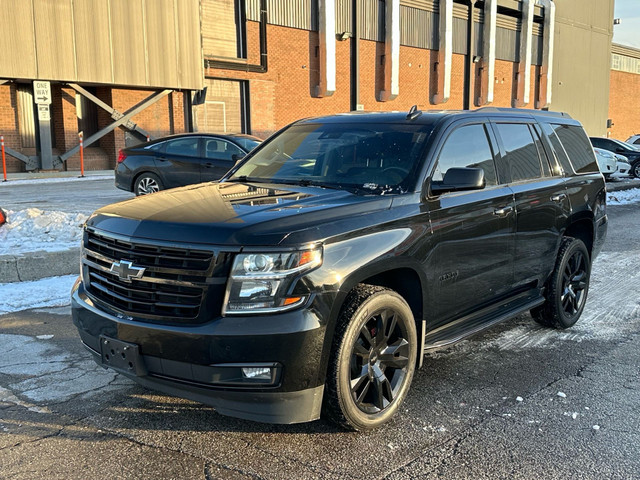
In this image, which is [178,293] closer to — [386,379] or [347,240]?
[347,240]

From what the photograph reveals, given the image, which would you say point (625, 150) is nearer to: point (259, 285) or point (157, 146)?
point (157, 146)

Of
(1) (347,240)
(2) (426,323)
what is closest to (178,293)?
(1) (347,240)

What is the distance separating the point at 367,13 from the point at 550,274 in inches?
1172

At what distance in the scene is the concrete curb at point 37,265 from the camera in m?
6.92

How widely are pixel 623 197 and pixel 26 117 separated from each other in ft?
66.2

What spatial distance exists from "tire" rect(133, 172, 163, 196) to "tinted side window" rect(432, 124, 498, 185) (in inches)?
371

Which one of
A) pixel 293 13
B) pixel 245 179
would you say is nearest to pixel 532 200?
pixel 245 179

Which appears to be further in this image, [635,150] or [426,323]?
[635,150]

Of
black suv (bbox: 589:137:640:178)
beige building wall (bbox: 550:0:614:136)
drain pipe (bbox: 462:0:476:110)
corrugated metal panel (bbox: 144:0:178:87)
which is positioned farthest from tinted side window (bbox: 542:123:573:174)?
beige building wall (bbox: 550:0:614:136)

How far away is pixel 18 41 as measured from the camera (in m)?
20.5

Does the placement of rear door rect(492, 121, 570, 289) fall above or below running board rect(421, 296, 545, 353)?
above

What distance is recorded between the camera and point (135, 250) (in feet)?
10.9

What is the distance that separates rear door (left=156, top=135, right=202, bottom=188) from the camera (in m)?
12.6

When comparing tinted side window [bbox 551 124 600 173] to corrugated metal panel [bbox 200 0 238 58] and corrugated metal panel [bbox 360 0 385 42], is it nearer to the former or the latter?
corrugated metal panel [bbox 200 0 238 58]
